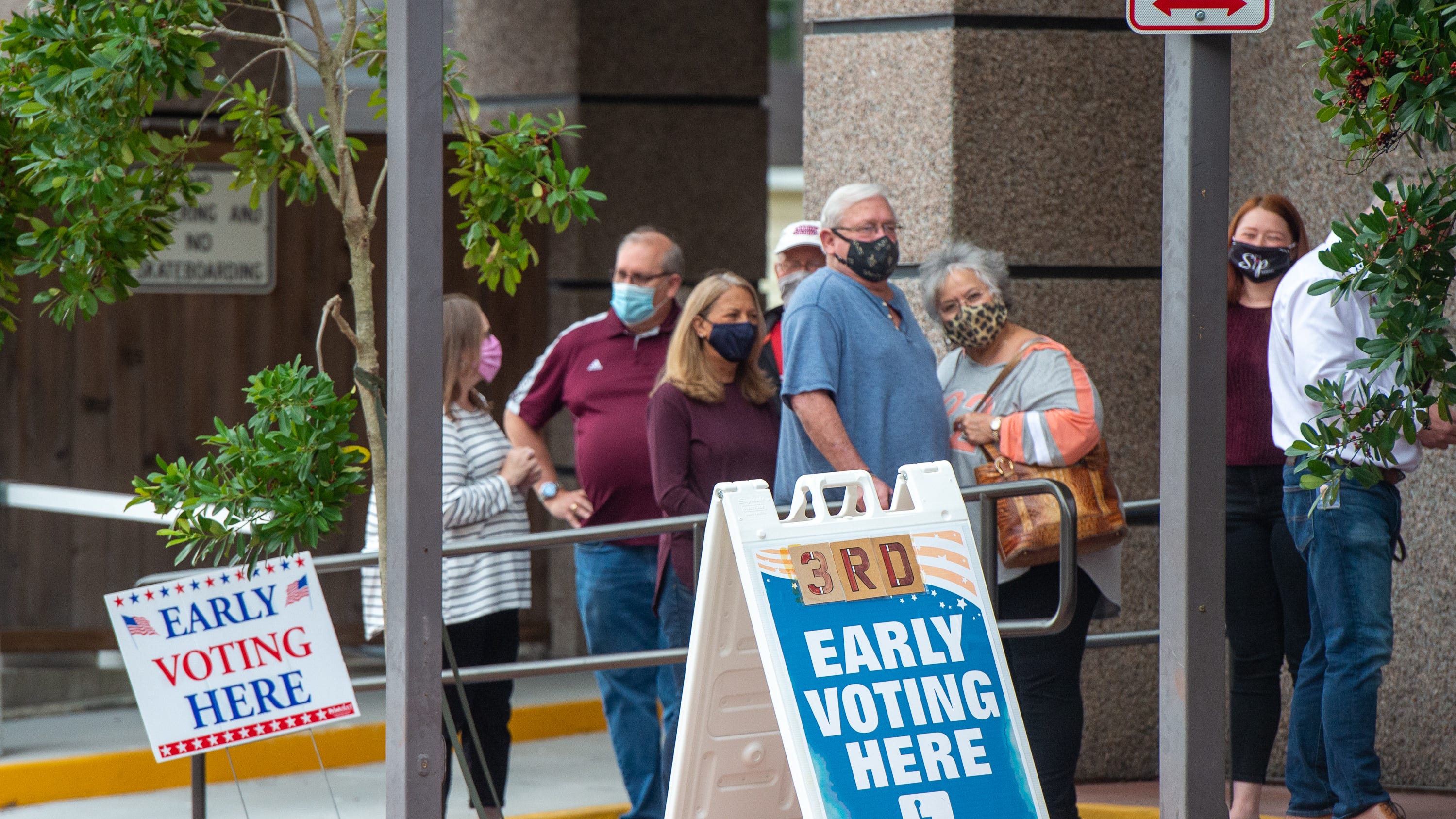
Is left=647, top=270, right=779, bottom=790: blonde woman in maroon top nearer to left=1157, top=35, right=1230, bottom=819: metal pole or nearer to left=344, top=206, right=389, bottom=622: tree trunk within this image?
left=344, top=206, right=389, bottom=622: tree trunk

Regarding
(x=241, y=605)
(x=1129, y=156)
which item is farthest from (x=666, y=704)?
(x=1129, y=156)

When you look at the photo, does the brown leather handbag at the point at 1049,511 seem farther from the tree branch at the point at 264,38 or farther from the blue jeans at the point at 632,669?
the tree branch at the point at 264,38

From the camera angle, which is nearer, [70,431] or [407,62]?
[407,62]

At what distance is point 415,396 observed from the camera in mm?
3768

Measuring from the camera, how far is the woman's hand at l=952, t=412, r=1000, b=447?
17.7 ft

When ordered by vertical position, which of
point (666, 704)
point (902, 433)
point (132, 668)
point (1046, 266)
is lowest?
point (666, 704)

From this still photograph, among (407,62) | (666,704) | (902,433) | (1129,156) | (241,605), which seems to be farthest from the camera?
(1129,156)

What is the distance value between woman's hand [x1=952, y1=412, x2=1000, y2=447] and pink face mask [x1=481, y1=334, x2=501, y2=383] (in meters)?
1.88

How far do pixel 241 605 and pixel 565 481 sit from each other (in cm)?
438

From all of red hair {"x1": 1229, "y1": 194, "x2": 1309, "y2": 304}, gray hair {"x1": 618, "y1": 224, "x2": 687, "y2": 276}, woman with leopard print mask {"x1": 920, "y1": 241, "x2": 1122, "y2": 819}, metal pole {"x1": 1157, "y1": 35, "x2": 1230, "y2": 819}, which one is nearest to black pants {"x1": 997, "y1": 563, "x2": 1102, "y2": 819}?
woman with leopard print mask {"x1": 920, "y1": 241, "x2": 1122, "y2": 819}

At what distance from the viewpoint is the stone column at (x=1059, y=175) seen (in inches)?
258

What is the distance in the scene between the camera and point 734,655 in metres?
4.29

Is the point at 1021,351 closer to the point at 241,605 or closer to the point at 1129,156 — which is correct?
the point at 1129,156

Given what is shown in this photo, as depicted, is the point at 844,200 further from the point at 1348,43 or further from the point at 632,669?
the point at 1348,43
